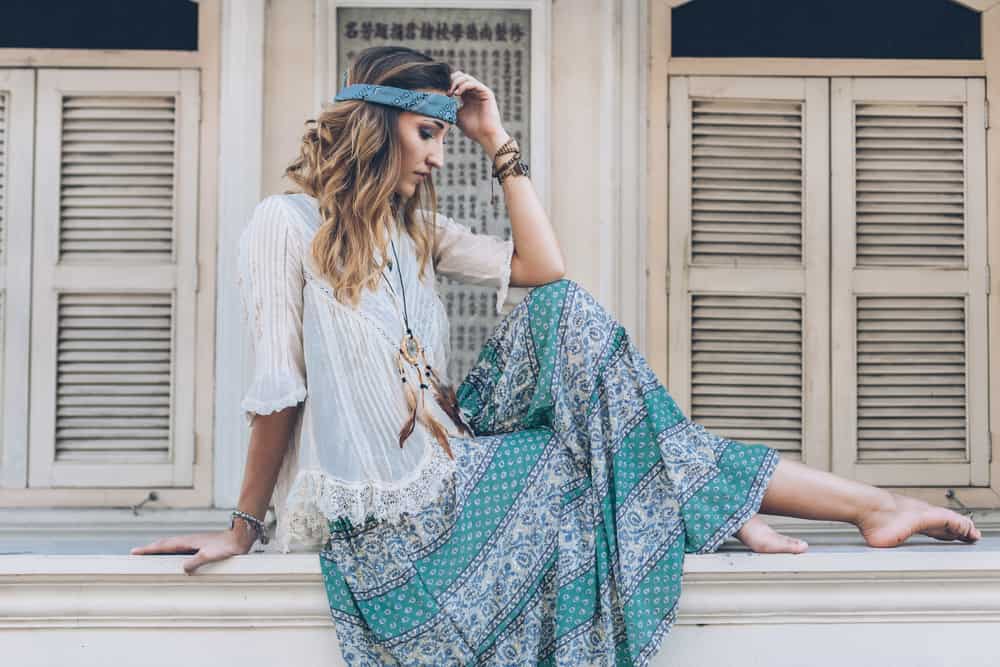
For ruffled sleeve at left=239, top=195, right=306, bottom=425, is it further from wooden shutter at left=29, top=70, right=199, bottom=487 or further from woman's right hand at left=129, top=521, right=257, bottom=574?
wooden shutter at left=29, top=70, right=199, bottom=487

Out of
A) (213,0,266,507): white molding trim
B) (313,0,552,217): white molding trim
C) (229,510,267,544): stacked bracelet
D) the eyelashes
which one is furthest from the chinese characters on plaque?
(229,510,267,544): stacked bracelet

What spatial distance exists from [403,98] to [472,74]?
41.5 inches

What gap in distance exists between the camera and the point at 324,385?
2139 mm

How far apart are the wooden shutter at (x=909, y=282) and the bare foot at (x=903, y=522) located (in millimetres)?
911

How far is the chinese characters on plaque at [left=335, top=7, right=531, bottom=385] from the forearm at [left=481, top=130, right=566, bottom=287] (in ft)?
2.75

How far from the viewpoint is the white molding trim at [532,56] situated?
3.13 m

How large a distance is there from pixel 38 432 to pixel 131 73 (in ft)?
3.41

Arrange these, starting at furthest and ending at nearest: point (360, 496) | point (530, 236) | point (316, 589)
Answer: point (530, 236)
point (316, 589)
point (360, 496)

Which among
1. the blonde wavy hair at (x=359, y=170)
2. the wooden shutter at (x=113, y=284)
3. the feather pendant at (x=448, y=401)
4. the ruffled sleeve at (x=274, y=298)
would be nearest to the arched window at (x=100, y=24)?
the wooden shutter at (x=113, y=284)

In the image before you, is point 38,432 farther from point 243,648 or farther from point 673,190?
point 673,190

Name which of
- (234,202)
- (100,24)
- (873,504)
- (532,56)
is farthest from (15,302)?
(873,504)

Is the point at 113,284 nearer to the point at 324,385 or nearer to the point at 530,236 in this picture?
the point at 324,385

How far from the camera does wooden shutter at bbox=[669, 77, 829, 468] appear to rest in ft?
10.5

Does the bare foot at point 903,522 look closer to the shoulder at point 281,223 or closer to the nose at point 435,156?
the nose at point 435,156
